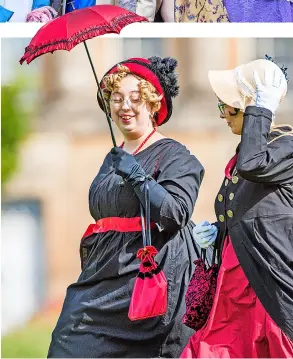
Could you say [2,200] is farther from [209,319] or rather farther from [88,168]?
[209,319]

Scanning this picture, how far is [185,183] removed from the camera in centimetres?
619

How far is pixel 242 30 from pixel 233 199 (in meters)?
1.38

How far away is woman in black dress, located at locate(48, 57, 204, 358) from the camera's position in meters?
6.19

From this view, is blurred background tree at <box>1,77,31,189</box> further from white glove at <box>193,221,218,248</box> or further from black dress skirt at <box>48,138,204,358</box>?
white glove at <box>193,221,218,248</box>

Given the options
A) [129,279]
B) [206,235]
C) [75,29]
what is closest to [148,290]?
[129,279]

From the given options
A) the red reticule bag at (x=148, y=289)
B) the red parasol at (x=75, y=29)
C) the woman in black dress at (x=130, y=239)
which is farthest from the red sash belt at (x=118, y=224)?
the red parasol at (x=75, y=29)

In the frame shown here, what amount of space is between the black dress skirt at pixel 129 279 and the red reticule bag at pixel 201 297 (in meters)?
0.32

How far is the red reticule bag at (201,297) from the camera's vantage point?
19.1 feet

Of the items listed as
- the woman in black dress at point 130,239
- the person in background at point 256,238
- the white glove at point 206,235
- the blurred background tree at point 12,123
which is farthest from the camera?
the blurred background tree at point 12,123

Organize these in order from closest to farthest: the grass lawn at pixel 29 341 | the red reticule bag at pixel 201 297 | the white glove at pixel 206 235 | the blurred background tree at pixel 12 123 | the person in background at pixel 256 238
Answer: the person in background at pixel 256 238, the red reticule bag at pixel 201 297, the white glove at pixel 206 235, the grass lawn at pixel 29 341, the blurred background tree at pixel 12 123

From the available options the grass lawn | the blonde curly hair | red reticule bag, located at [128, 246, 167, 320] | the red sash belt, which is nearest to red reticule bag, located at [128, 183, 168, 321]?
red reticule bag, located at [128, 246, 167, 320]

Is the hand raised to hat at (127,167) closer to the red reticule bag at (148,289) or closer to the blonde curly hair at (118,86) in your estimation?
the red reticule bag at (148,289)

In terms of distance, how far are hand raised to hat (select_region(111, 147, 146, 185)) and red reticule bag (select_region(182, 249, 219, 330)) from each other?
1.76 ft

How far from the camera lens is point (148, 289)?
19.7ft
